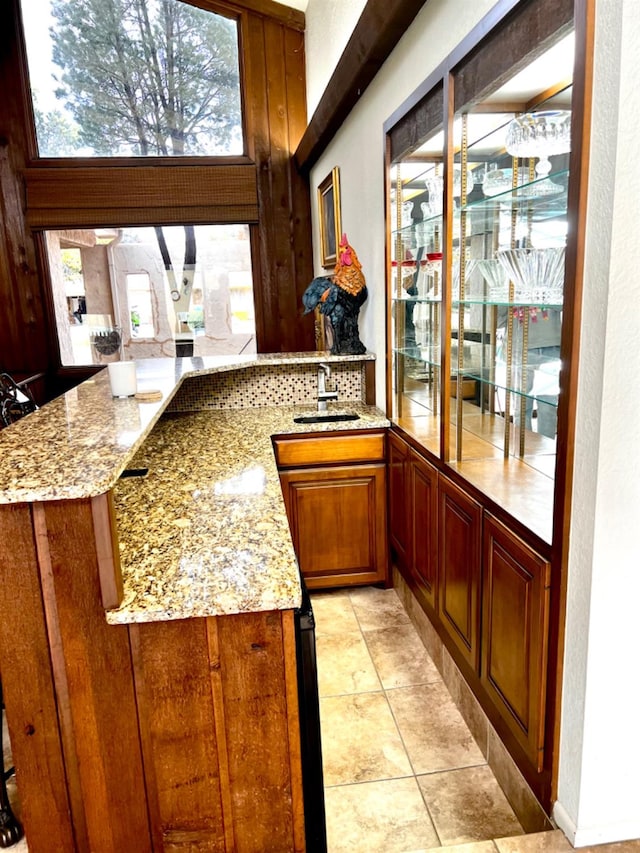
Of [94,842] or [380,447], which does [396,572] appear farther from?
[94,842]

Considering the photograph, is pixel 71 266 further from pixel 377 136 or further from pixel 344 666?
pixel 344 666

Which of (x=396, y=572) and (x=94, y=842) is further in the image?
(x=396, y=572)

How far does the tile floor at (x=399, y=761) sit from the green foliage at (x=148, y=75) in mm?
4090

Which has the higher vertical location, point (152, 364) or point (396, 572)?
point (152, 364)

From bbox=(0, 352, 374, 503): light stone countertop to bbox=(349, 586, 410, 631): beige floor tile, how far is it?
141cm

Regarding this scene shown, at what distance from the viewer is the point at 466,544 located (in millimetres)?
2027

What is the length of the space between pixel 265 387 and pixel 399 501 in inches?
42.3

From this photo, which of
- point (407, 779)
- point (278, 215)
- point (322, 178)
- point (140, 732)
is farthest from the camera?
point (278, 215)

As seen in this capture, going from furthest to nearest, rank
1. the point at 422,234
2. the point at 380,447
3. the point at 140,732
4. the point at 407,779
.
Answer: the point at 380,447, the point at 422,234, the point at 407,779, the point at 140,732

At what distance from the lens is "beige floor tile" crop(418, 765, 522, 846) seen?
1753mm

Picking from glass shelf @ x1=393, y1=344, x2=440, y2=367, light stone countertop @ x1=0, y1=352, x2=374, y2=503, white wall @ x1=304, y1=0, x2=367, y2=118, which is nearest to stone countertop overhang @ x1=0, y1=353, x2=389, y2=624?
light stone countertop @ x1=0, y1=352, x2=374, y2=503

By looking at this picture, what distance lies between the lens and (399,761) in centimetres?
204

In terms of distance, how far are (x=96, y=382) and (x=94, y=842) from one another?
1702 millimetres

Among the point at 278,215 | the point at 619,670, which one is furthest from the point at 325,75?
the point at 619,670
